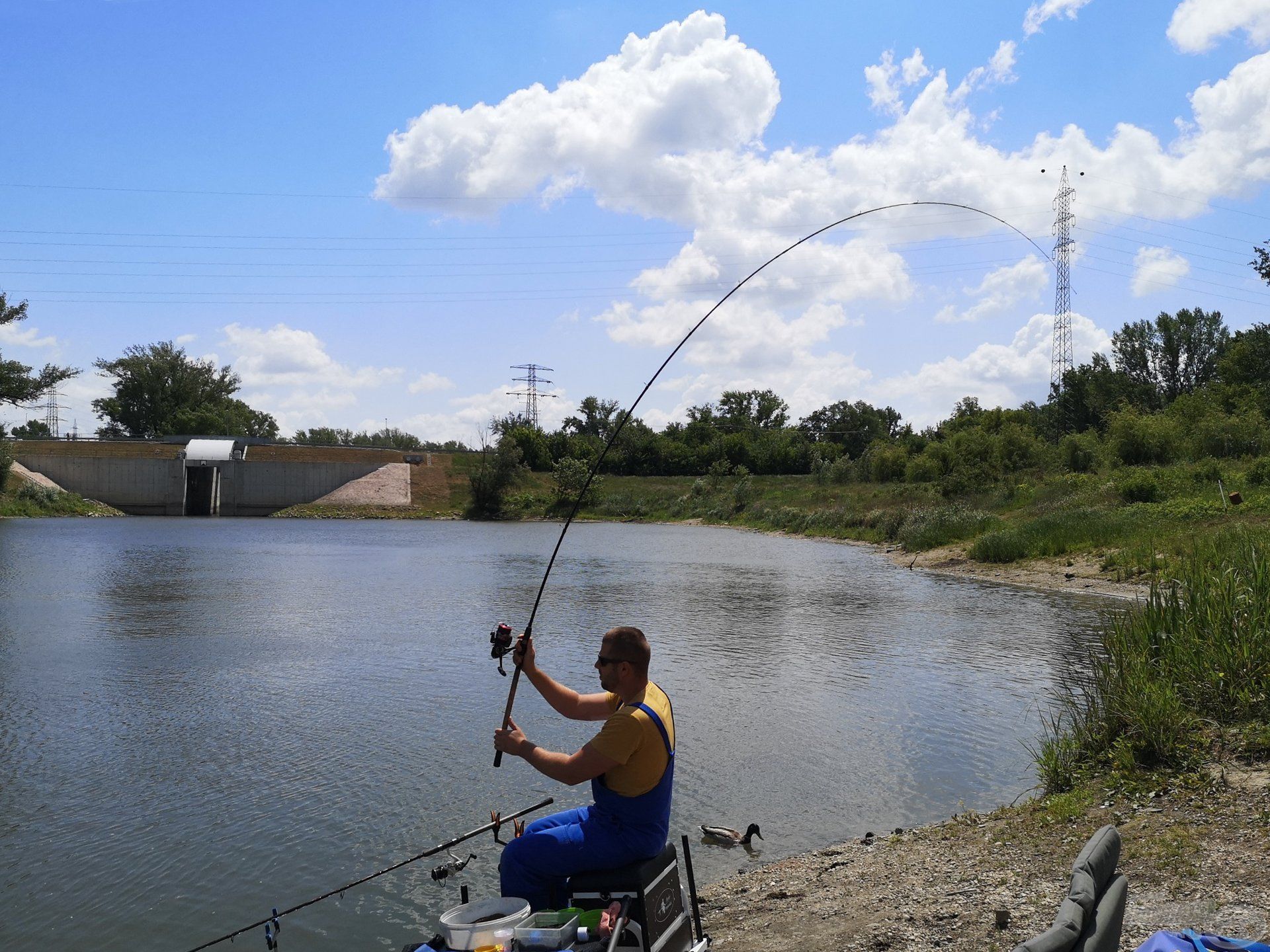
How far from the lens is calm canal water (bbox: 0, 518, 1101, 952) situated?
694cm

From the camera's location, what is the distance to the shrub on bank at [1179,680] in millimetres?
6906

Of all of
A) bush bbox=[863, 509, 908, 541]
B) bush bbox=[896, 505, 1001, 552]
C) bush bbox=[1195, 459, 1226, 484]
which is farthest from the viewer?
bush bbox=[863, 509, 908, 541]

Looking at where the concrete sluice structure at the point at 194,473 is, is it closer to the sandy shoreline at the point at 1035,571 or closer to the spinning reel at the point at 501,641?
the sandy shoreline at the point at 1035,571

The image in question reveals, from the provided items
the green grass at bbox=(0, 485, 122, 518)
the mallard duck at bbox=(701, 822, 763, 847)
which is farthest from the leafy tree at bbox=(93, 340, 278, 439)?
the mallard duck at bbox=(701, 822, 763, 847)

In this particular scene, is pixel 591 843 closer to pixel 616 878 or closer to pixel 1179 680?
pixel 616 878

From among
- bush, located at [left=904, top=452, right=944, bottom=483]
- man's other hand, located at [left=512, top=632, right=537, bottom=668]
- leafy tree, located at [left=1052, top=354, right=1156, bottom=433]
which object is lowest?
man's other hand, located at [left=512, top=632, right=537, bottom=668]

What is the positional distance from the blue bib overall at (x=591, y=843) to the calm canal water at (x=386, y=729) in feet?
6.72

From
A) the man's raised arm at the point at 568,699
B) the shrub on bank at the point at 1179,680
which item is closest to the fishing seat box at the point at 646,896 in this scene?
the man's raised arm at the point at 568,699

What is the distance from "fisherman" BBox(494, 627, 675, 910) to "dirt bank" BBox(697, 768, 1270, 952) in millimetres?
1374

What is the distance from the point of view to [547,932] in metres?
3.71

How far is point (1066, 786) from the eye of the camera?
23.7 ft

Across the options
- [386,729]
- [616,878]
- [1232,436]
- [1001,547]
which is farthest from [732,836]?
[1232,436]

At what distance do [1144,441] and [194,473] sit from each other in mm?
→ 67254

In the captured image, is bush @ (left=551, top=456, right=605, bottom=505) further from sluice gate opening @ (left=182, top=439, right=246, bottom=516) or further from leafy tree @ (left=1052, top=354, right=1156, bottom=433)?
leafy tree @ (left=1052, top=354, right=1156, bottom=433)
